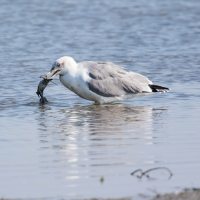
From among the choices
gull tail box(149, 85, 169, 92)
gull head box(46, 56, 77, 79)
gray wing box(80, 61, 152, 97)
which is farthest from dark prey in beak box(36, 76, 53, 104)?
gull tail box(149, 85, 169, 92)

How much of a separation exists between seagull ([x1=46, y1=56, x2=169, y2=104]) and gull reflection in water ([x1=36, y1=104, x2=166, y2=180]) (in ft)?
0.59

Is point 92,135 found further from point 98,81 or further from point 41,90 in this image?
point 41,90

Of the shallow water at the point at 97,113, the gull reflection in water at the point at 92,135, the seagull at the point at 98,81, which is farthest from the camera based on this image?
the seagull at the point at 98,81

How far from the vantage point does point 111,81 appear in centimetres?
995

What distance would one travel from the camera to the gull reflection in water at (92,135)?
6188 millimetres

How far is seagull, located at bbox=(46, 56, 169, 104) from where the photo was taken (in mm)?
9672

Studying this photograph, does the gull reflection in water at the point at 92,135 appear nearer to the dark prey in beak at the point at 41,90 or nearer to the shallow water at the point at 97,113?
the shallow water at the point at 97,113

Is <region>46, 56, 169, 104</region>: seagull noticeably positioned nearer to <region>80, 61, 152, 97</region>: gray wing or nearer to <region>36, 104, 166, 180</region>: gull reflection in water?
<region>80, 61, 152, 97</region>: gray wing

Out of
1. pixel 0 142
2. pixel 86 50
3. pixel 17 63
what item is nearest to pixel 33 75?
pixel 17 63

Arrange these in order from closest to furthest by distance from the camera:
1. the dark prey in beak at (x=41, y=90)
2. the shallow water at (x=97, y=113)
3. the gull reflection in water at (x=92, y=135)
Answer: the shallow water at (x=97, y=113)
the gull reflection in water at (x=92, y=135)
the dark prey in beak at (x=41, y=90)

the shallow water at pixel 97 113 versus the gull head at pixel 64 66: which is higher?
the gull head at pixel 64 66

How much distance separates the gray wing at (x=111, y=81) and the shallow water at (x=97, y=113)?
232 millimetres

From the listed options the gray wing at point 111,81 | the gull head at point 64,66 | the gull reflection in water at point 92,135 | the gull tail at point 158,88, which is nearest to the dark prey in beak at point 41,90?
the gull head at point 64,66

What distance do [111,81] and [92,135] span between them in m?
2.59
